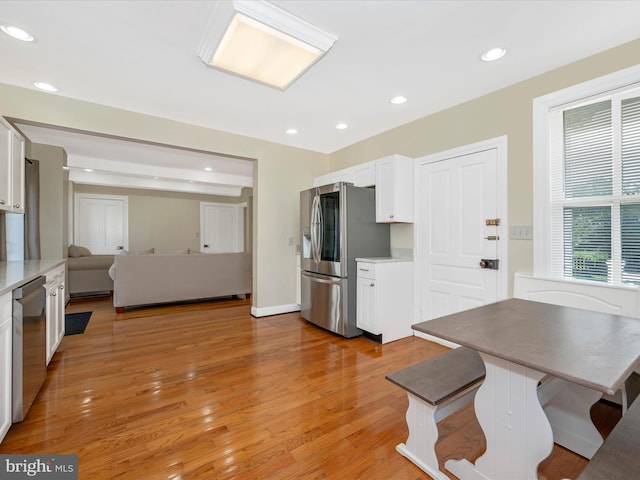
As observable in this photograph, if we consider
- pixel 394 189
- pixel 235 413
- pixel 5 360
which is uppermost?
pixel 394 189

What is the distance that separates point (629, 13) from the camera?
5.79 feet

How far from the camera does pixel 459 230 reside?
2.97 m

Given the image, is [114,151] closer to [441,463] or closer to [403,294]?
[403,294]

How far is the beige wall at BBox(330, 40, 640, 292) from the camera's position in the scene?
218 cm

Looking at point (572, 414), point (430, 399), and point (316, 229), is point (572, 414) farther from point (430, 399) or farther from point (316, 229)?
point (316, 229)

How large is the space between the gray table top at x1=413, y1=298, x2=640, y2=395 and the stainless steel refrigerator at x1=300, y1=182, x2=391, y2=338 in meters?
1.71

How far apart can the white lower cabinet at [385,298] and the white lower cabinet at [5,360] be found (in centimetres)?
273

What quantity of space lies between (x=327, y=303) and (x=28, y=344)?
2.53 metres

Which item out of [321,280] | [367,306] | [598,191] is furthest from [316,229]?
[598,191]

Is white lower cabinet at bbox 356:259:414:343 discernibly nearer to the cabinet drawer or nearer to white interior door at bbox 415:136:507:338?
the cabinet drawer

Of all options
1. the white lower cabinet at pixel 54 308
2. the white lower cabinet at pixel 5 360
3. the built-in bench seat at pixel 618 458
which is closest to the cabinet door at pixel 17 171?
the white lower cabinet at pixel 54 308

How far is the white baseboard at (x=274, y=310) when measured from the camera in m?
4.10

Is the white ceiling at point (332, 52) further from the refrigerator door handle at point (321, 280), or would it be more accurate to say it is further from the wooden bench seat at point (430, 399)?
the wooden bench seat at point (430, 399)

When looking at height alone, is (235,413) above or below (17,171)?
below
